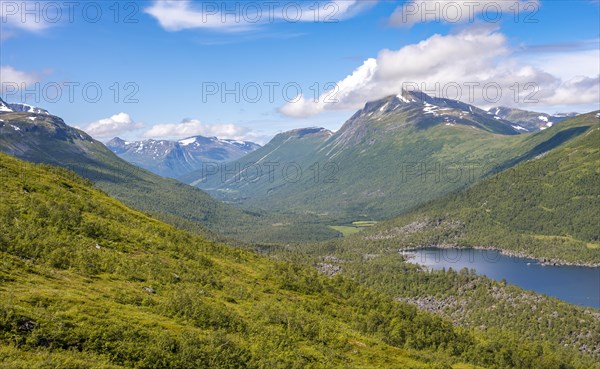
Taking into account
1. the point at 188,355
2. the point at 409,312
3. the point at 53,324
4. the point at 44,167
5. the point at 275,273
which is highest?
the point at 44,167

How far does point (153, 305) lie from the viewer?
56.7 m

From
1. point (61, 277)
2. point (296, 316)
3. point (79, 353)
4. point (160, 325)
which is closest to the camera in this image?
point (79, 353)

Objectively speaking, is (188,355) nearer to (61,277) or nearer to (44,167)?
(61,277)

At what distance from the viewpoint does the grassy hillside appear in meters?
39.5

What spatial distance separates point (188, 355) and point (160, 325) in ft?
25.0

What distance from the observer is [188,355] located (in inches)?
1681

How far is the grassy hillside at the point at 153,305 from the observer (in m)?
39.5

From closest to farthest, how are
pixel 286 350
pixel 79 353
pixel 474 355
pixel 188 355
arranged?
pixel 79 353
pixel 188 355
pixel 286 350
pixel 474 355

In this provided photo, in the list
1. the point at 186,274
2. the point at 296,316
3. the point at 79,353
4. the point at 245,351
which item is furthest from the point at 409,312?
the point at 79,353

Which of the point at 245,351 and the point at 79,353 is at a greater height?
the point at 79,353

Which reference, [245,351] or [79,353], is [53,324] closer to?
[79,353]

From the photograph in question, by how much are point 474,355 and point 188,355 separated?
372ft

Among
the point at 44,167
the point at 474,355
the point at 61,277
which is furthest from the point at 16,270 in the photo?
→ the point at 474,355

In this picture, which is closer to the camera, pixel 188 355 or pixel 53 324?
pixel 53 324
